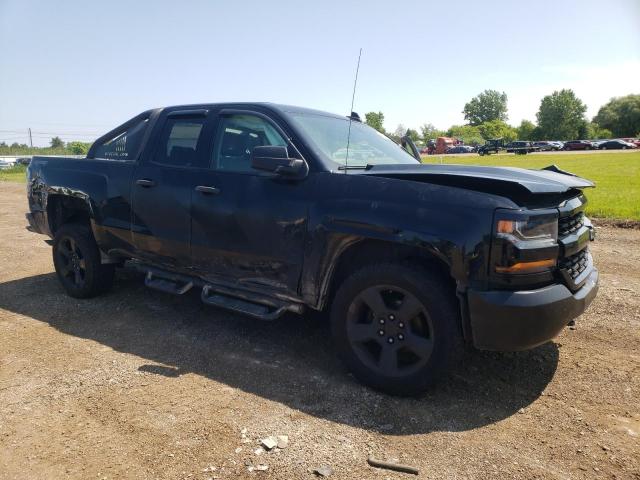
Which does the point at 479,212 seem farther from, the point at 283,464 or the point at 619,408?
the point at 283,464

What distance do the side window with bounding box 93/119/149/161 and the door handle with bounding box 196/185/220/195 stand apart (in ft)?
3.54

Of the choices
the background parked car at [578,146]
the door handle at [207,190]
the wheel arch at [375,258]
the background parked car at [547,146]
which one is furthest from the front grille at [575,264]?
the background parked car at [578,146]

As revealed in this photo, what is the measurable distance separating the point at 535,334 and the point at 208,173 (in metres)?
2.65

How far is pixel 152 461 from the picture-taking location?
2.50 meters

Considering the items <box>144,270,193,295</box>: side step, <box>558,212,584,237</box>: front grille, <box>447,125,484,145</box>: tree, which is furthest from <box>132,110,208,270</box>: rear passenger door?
<box>447,125,484,145</box>: tree

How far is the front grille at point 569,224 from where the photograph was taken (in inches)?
119

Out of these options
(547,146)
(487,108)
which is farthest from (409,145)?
(487,108)

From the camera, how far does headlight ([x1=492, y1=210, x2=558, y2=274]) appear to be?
2.67 meters

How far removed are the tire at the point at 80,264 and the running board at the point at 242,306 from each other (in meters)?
1.68

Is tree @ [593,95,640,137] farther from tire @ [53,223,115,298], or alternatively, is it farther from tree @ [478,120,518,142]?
tire @ [53,223,115,298]

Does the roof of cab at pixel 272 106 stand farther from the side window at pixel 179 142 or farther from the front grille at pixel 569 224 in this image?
the front grille at pixel 569 224

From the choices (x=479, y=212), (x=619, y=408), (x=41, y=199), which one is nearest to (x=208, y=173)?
(x=479, y=212)

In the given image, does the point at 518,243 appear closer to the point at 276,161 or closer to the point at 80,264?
the point at 276,161

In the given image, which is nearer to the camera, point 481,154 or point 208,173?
point 208,173
